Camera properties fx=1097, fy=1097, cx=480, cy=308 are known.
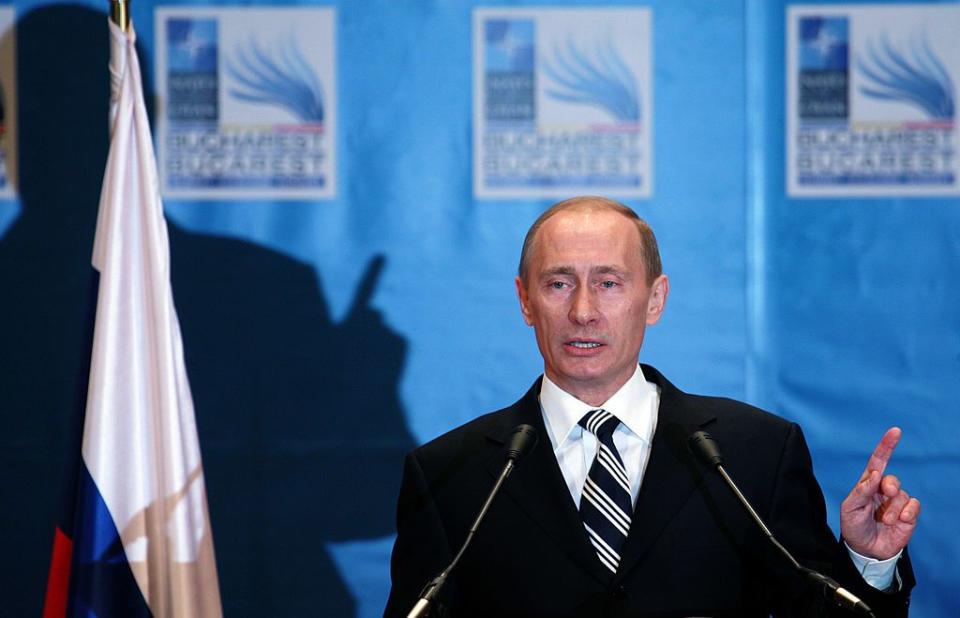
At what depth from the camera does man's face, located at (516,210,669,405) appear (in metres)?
2.18

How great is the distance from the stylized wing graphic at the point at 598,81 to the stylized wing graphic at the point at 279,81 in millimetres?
737

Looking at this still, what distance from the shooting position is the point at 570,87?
11.1 feet

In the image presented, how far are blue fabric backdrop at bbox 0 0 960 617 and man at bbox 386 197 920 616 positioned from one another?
104 cm

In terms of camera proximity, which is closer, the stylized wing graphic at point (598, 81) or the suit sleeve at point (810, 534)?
the suit sleeve at point (810, 534)

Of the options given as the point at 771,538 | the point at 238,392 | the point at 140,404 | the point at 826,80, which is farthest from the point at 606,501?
the point at 826,80

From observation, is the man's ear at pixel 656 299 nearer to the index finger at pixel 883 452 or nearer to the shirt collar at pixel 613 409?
the shirt collar at pixel 613 409

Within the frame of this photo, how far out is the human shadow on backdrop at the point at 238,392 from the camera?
334 cm

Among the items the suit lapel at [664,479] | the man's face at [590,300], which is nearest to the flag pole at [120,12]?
the man's face at [590,300]

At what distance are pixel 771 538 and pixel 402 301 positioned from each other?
1867 millimetres

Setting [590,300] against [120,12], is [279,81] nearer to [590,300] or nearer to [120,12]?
[120,12]

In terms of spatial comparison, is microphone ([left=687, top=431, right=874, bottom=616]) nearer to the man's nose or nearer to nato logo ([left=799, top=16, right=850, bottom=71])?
the man's nose

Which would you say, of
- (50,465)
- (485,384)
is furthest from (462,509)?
(50,465)

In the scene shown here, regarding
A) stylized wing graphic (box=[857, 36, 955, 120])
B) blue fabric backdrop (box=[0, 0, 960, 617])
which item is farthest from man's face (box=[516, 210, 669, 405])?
stylized wing graphic (box=[857, 36, 955, 120])

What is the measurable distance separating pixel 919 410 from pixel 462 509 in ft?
5.86
